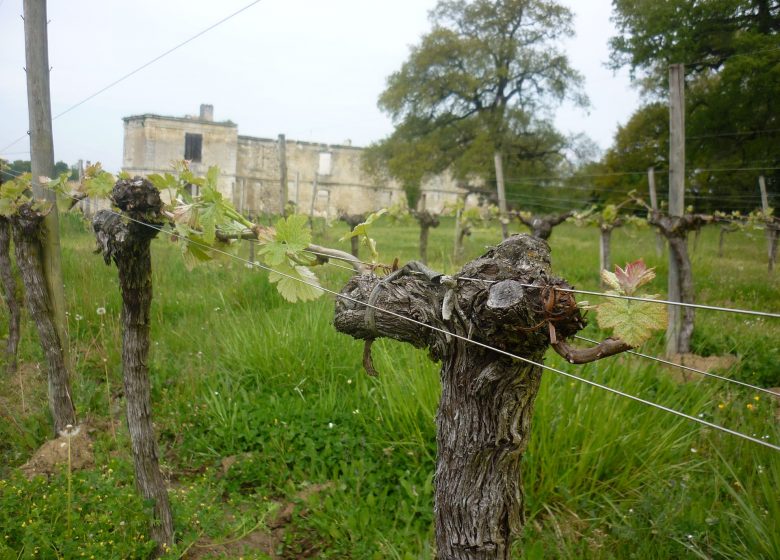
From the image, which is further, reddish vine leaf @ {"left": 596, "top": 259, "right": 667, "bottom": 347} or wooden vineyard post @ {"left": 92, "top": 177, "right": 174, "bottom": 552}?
wooden vineyard post @ {"left": 92, "top": 177, "right": 174, "bottom": 552}

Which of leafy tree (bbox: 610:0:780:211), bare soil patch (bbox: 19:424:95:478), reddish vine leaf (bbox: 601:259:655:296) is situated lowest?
bare soil patch (bbox: 19:424:95:478)

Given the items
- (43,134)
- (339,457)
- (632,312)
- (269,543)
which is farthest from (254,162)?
(632,312)

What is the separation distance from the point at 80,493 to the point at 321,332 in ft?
6.37

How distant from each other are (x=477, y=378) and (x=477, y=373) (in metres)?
0.02

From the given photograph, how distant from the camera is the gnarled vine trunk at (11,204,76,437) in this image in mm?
3596

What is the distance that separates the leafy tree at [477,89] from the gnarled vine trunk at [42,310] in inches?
848

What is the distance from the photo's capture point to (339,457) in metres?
3.29

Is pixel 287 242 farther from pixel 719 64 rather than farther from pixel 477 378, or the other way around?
pixel 719 64

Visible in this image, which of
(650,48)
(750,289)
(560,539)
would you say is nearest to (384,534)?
(560,539)

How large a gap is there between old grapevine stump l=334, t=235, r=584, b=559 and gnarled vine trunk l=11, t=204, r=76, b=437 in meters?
2.75

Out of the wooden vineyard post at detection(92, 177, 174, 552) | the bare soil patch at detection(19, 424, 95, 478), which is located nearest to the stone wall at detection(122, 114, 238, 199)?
the bare soil patch at detection(19, 424, 95, 478)

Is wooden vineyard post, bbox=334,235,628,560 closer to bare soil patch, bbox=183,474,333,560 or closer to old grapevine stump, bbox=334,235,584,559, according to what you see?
old grapevine stump, bbox=334,235,584,559

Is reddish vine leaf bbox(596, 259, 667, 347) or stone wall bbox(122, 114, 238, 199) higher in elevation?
stone wall bbox(122, 114, 238, 199)

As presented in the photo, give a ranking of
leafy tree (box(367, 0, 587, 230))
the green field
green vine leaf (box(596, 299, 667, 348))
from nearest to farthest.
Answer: green vine leaf (box(596, 299, 667, 348)) < the green field < leafy tree (box(367, 0, 587, 230))
